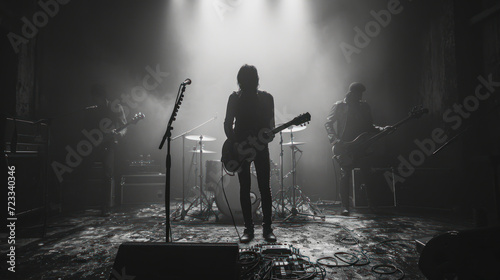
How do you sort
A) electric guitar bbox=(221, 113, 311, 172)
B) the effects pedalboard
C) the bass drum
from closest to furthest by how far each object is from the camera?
the effects pedalboard
electric guitar bbox=(221, 113, 311, 172)
the bass drum

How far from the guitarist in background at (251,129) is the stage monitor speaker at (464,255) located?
73.5 inches

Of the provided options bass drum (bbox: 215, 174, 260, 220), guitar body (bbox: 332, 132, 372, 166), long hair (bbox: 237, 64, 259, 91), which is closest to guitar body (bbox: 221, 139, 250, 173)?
long hair (bbox: 237, 64, 259, 91)

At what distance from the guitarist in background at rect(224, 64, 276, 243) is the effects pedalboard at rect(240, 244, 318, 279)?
558 millimetres

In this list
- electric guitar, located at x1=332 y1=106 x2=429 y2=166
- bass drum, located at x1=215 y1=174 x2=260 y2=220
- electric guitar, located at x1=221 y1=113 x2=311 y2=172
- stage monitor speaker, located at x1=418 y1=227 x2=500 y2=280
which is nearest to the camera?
stage monitor speaker, located at x1=418 y1=227 x2=500 y2=280

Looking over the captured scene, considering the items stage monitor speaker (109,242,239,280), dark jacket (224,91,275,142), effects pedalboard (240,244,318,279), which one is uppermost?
dark jacket (224,91,275,142)

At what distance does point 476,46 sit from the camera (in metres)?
4.93

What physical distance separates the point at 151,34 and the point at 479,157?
824 cm

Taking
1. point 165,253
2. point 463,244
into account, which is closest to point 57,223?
point 165,253

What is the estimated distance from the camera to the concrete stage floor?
229 cm

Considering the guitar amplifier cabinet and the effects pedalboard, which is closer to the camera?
the effects pedalboard

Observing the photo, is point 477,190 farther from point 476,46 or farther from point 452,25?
point 452,25

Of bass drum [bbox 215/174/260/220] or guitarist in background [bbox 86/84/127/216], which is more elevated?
guitarist in background [bbox 86/84/127/216]

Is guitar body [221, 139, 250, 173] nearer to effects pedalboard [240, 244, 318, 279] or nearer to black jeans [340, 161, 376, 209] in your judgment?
effects pedalboard [240, 244, 318, 279]

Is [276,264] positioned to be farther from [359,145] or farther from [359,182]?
[359,182]
